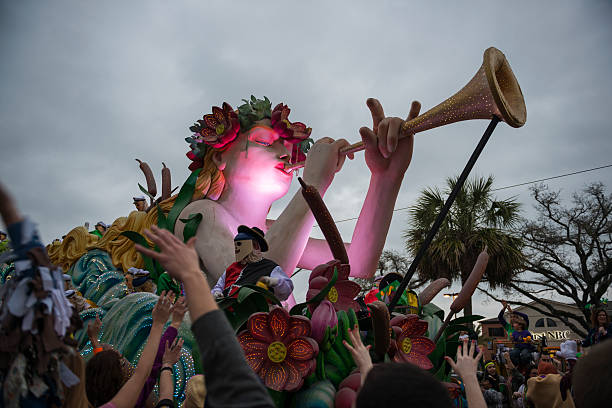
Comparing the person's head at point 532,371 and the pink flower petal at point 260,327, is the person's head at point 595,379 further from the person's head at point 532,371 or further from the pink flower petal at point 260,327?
the person's head at point 532,371

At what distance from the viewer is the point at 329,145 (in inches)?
175

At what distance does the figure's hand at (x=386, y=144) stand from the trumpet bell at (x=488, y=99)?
332 millimetres

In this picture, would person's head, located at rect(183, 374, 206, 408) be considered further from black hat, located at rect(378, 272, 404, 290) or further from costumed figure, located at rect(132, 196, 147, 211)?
costumed figure, located at rect(132, 196, 147, 211)

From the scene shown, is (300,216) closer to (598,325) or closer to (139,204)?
(139,204)

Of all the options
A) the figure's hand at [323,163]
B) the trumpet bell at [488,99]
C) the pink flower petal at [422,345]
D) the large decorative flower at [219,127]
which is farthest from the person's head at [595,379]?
the large decorative flower at [219,127]

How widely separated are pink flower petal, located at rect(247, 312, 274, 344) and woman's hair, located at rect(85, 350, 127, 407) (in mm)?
745

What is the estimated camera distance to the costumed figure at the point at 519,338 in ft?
20.3

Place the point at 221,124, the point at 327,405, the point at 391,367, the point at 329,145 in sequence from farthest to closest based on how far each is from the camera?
the point at 221,124
the point at 329,145
the point at 327,405
the point at 391,367

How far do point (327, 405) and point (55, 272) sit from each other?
59.7 inches

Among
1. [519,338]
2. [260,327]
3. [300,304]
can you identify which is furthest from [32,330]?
[519,338]

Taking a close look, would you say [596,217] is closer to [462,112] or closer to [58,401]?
[462,112]

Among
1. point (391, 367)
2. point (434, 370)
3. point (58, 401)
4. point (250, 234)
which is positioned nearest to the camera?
point (391, 367)

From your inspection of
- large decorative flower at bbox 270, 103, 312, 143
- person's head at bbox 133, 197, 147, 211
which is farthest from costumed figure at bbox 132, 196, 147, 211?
large decorative flower at bbox 270, 103, 312, 143

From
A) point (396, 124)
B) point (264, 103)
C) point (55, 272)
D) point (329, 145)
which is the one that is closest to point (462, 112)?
point (396, 124)
